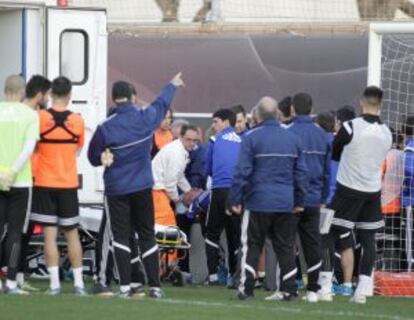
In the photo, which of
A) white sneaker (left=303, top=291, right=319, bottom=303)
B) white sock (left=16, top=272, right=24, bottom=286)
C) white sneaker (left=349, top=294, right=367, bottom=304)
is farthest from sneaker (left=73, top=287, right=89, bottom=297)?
white sneaker (left=349, top=294, right=367, bottom=304)

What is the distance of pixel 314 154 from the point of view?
52.1 ft

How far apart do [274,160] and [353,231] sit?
1817 millimetres

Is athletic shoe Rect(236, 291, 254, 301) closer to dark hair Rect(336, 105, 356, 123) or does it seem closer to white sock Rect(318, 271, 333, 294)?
white sock Rect(318, 271, 333, 294)

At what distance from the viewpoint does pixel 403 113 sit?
60.1ft

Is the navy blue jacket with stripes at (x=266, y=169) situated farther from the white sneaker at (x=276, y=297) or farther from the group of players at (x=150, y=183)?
the white sneaker at (x=276, y=297)

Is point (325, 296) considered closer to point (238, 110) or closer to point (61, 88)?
point (61, 88)

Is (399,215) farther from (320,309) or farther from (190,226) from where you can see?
(320,309)

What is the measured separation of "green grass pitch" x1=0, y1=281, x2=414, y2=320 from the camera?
13609 millimetres

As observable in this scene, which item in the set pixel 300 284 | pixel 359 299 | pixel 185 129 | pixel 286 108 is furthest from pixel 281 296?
pixel 185 129

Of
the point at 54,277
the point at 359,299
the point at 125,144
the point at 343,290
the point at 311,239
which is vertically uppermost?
the point at 125,144

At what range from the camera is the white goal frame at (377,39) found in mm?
17312

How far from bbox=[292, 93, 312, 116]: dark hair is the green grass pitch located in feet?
5.81

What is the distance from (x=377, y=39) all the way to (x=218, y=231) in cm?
283

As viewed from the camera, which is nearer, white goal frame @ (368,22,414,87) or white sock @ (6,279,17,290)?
white sock @ (6,279,17,290)
